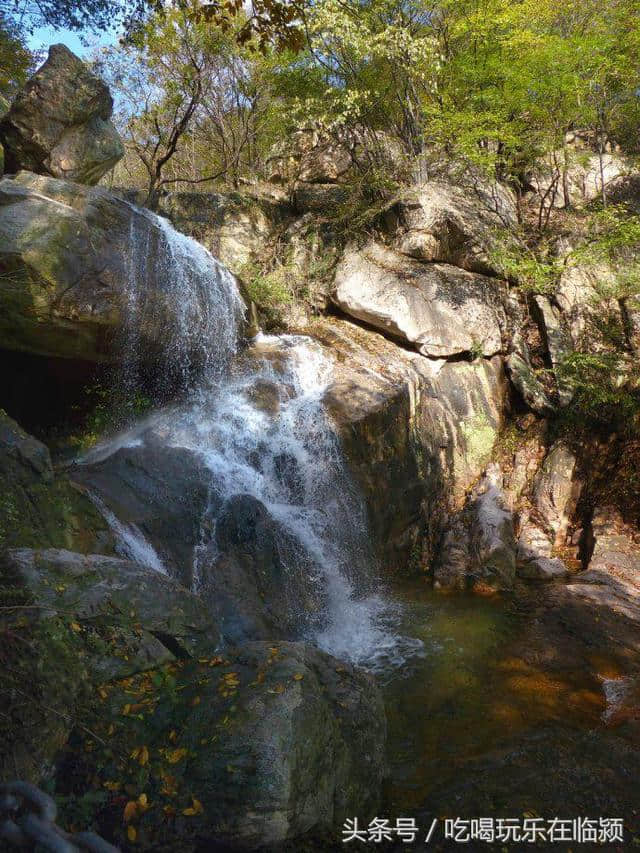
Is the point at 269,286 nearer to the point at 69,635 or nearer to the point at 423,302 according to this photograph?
the point at 423,302

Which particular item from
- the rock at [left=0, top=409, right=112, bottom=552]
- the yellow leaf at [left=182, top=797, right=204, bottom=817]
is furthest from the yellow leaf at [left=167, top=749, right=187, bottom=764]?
the rock at [left=0, top=409, right=112, bottom=552]

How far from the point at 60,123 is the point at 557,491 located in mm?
11723

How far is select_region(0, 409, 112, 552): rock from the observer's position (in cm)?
499

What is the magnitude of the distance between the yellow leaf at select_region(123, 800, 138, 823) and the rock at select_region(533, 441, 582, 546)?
907 cm

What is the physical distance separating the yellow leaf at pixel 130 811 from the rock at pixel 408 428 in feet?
20.3

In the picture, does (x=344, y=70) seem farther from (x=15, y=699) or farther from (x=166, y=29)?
(x=15, y=699)

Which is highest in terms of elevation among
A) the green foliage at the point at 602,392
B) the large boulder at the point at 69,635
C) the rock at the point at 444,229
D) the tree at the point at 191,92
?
the tree at the point at 191,92

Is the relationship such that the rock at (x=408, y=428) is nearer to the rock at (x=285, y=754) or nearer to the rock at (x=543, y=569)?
the rock at (x=543, y=569)

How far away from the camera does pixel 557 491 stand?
10.5m

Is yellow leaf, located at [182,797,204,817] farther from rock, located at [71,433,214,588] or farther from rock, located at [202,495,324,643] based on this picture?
rock, located at [71,433,214,588]

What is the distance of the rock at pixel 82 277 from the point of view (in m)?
7.04

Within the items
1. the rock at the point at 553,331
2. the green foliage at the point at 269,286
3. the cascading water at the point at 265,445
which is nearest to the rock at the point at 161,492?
the cascading water at the point at 265,445

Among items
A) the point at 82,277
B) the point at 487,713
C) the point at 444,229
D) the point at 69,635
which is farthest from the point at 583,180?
the point at 69,635

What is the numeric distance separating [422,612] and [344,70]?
516 inches
